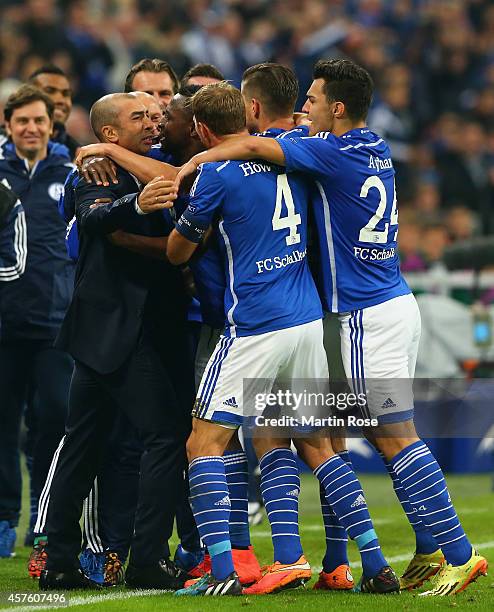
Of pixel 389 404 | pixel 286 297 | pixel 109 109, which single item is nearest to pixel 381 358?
pixel 389 404

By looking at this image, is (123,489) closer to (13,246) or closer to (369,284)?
(13,246)

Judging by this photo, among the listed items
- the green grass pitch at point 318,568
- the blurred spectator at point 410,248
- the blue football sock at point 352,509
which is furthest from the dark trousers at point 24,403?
the blurred spectator at point 410,248

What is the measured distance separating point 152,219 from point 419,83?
39.5 feet

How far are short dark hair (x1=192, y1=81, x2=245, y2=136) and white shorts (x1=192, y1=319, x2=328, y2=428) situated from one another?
0.90 meters

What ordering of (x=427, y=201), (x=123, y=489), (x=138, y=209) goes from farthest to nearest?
(x=427, y=201) < (x=123, y=489) < (x=138, y=209)

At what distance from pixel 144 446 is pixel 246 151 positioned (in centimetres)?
134

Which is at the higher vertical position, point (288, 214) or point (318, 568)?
point (288, 214)

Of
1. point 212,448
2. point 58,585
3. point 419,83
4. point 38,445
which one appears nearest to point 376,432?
point 212,448

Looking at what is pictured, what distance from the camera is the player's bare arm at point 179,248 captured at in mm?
5441

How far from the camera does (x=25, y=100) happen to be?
7.52 m

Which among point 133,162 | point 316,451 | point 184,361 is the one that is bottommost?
point 316,451

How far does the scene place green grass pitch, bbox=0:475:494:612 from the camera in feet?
17.4

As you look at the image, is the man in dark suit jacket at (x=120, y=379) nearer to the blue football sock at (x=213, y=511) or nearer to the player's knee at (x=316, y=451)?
the blue football sock at (x=213, y=511)

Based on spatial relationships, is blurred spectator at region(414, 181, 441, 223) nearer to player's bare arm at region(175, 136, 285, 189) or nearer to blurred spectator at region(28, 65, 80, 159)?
blurred spectator at region(28, 65, 80, 159)
